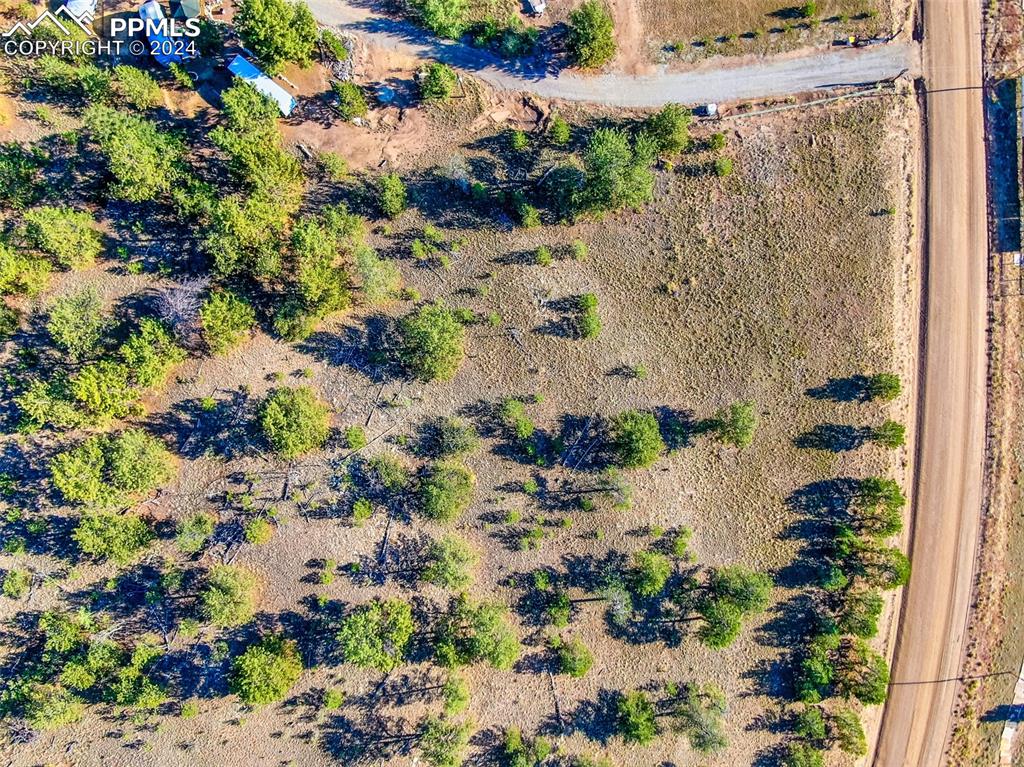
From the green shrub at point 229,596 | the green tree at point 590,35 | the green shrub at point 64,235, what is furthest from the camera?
the green shrub at point 229,596

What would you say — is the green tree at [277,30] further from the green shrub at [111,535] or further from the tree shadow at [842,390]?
the tree shadow at [842,390]

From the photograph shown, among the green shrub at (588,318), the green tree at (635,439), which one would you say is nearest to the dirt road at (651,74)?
the green shrub at (588,318)

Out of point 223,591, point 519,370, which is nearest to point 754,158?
point 519,370

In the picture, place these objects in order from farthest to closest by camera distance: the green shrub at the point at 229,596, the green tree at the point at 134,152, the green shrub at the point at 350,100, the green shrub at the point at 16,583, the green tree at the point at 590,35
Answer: the green shrub at the point at 350,100, the green shrub at the point at 16,583, the green shrub at the point at 229,596, the green tree at the point at 590,35, the green tree at the point at 134,152

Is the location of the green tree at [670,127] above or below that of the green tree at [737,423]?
above

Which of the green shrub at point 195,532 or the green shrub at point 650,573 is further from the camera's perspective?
the green shrub at point 195,532

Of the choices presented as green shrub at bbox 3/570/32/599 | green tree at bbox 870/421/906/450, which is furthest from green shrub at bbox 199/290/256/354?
green tree at bbox 870/421/906/450

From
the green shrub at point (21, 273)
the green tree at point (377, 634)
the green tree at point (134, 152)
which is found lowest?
the green tree at point (377, 634)
